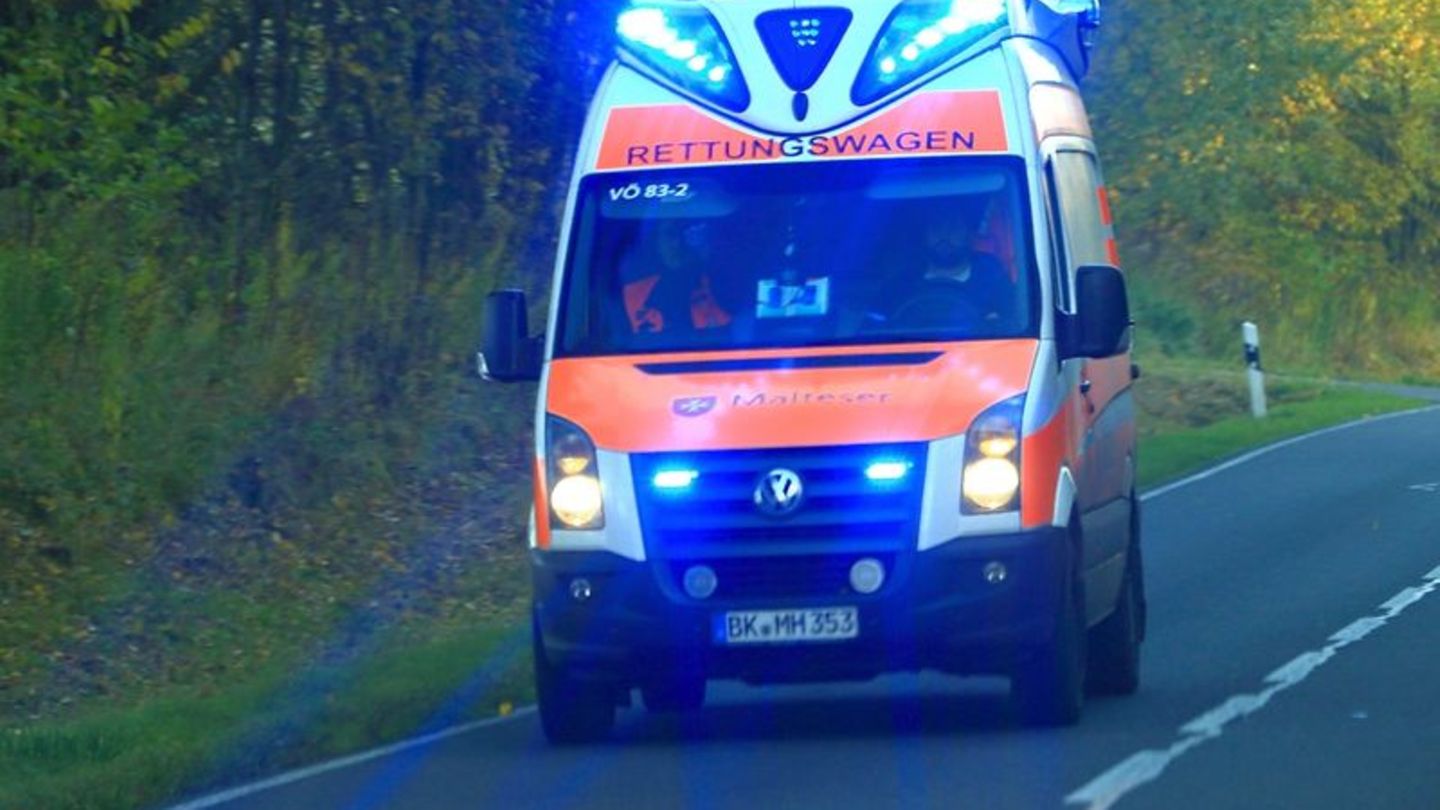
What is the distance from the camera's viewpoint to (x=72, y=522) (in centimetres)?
1672

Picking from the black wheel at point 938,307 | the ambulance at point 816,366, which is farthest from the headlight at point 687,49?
the black wheel at point 938,307

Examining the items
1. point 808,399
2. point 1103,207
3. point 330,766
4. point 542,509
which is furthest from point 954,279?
point 330,766

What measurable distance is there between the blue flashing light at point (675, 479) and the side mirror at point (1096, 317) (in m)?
1.60

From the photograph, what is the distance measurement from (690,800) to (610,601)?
140 cm

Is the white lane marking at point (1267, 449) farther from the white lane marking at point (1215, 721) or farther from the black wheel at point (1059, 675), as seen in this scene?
the black wheel at point (1059, 675)

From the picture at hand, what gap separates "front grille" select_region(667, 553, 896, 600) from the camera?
1084 centimetres

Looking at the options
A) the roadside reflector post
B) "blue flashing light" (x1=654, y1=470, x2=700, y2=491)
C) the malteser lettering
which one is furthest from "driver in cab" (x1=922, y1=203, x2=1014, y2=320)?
the roadside reflector post

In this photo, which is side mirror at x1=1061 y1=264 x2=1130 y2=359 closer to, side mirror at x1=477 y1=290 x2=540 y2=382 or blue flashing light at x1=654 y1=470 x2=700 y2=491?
blue flashing light at x1=654 y1=470 x2=700 y2=491

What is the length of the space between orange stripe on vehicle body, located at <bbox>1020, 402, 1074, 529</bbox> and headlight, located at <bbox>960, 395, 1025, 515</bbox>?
0.04 meters

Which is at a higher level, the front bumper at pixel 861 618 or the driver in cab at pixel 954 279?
the driver in cab at pixel 954 279

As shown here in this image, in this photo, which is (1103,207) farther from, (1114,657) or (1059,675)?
(1059,675)

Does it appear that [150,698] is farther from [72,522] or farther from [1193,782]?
[1193,782]

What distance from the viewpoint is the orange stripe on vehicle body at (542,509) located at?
11.2 meters

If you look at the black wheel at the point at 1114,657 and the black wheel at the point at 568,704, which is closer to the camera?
the black wheel at the point at 568,704
